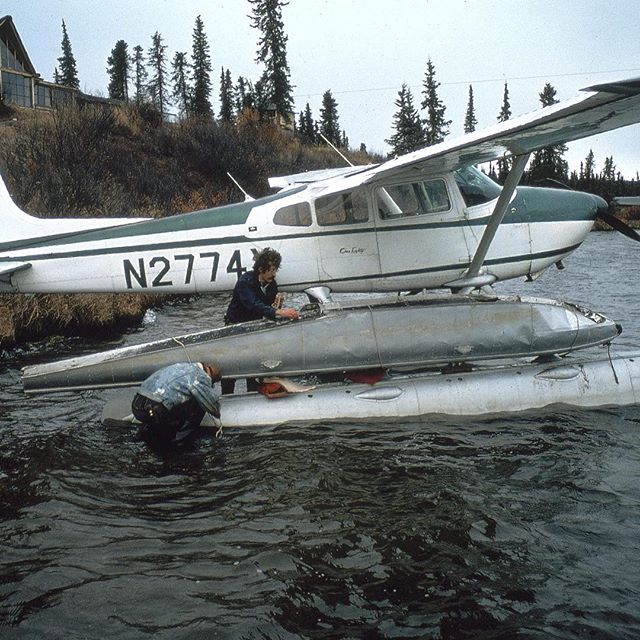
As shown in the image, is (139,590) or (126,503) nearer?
(139,590)

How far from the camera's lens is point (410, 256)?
8.49 metres

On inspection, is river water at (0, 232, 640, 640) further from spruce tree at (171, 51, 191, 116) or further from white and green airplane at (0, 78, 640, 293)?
spruce tree at (171, 51, 191, 116)

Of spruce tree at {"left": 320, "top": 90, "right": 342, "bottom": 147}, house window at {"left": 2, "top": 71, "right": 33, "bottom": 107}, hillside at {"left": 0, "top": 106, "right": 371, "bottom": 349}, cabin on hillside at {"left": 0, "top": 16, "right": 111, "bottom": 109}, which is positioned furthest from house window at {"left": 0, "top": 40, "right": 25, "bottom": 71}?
spruce tree at {"left": 320, "top": 90, "right": 342, "bottom": 147}

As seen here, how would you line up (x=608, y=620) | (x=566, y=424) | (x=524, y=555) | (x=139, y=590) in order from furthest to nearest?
(x=566, y=424) → (x=524, y=555) → (x=139, y=590) → (x=608, y=620)

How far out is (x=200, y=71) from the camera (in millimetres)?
65375

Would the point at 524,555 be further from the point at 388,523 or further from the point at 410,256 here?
the point at 410,256

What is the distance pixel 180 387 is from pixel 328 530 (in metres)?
2.12

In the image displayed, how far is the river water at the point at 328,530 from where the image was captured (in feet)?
11.9

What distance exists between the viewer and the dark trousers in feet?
19.3

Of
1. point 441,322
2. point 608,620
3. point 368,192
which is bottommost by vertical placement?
point 608,620

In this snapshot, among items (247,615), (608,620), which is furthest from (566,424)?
(247,615)

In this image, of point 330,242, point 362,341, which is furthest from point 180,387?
point 330,242

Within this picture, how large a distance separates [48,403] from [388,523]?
4588 millimetres

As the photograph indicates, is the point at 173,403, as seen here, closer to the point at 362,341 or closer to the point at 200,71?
the point at 362,341
